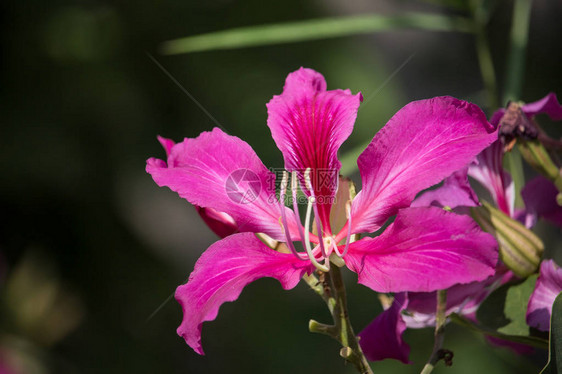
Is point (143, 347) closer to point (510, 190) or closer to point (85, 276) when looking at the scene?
point (85, 276)

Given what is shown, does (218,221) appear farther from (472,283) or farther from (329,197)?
(472,283)

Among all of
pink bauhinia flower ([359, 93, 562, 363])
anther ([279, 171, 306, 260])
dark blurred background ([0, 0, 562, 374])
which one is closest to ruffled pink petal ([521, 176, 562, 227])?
pink bauhinia flower ([359, 93, 562, 363])

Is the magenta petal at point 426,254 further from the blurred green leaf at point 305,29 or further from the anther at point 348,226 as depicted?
the blurred green leaf at point 305,29

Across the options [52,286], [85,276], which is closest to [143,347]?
[85,276]

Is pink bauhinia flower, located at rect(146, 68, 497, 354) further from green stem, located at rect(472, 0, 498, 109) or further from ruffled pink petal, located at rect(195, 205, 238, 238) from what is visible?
green stem, located at rect(472, 0, 498, 109)

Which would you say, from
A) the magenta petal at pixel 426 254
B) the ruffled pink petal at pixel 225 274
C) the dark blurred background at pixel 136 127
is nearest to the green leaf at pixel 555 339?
the magenta petal at pixel 426 254

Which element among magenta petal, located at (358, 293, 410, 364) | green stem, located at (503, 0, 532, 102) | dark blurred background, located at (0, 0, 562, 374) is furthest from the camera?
dark blurred background, located at (0, 0, 562, 374)
